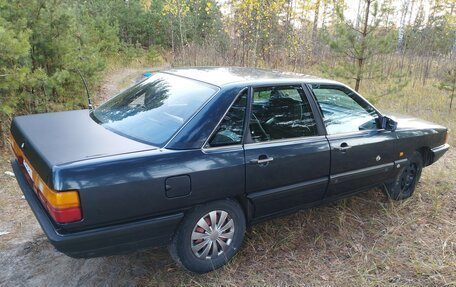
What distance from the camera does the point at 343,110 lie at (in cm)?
365

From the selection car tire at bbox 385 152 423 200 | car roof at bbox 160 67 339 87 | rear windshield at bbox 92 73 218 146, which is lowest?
car tire at bbox 385 152 423 200

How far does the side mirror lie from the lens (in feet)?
12.3

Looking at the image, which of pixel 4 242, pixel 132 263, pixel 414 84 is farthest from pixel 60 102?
pixel 414 84

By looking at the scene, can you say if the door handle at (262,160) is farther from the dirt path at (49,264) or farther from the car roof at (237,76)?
the dirt path at (49,264)

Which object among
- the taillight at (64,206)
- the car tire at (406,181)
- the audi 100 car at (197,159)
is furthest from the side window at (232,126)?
the car tire at (406,181)

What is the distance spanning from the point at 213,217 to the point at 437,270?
204cm

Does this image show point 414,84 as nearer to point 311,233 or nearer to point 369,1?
point 369,1

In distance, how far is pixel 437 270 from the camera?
10.2ft

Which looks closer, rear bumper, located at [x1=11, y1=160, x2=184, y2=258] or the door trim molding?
rear bumper, located at [x1=11, y1=160, x2=184, y2=258]

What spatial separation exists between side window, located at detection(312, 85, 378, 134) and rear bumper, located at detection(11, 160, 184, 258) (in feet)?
5.75

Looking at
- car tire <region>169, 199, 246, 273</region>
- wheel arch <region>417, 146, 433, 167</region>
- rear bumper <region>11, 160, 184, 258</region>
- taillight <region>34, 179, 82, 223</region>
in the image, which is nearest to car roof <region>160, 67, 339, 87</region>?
car tire <region>169, 199, 246, 273</region>

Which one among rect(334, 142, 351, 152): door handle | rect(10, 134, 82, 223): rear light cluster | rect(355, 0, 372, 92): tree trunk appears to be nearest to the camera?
rect(10, 134, 82, 223): rear light cluster

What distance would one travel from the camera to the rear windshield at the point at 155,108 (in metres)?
2.67

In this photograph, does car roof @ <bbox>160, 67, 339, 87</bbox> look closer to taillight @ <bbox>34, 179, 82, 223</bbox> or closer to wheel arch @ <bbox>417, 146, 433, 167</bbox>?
taillight @ <bbox>34, 179, 82, 223</bbox>
